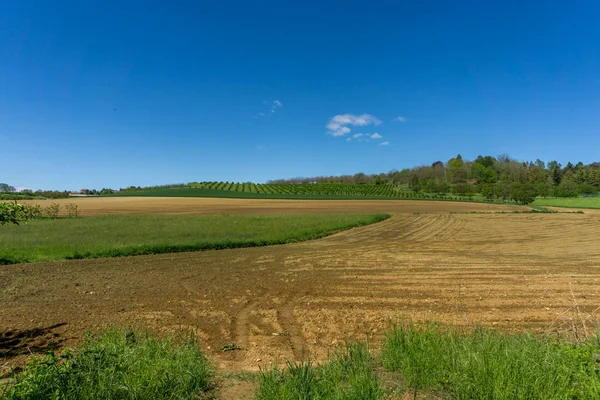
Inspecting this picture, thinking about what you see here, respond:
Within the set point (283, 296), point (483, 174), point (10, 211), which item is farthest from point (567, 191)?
point (10, 211)

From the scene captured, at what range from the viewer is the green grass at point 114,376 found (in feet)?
11.9

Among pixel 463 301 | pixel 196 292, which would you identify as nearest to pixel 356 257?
pixel 463 301

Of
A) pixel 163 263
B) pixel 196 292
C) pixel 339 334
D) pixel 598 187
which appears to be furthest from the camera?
pixel 598 187

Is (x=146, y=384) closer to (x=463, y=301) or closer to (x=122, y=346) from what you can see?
(x=122, y=346)

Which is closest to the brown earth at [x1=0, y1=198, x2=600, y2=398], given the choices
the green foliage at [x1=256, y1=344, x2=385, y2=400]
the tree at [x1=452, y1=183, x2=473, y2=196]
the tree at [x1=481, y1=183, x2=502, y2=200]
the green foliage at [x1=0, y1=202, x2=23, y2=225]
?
the green foliage at [x1=256, y1=344, x2=385, y2=400]

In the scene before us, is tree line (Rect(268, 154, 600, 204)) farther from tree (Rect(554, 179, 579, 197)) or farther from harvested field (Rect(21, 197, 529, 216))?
harvested field (Rect(21, 197, 529, 216))

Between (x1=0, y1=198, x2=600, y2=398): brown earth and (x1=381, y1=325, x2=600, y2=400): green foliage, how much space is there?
1891 millimetres

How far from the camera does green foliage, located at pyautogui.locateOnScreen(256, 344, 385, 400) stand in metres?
3.71

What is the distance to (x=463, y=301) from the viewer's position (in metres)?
9.25

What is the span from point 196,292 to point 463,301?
28.7 feet

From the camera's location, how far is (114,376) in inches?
157

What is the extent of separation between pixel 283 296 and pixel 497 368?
719 cm

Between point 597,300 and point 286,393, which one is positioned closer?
point 286,393

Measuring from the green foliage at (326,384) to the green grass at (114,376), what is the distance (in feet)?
3.39
